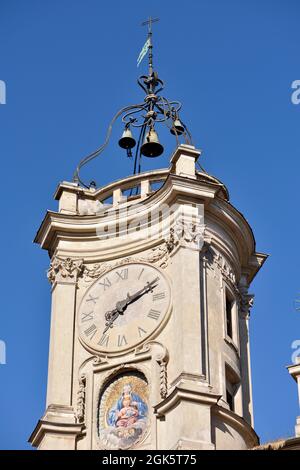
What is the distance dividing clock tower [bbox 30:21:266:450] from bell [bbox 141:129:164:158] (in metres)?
0.05

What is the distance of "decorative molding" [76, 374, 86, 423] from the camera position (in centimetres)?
4072

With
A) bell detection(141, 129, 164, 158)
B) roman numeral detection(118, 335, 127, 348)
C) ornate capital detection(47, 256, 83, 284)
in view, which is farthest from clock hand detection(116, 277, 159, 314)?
bell detection(141, 129, 164, 158)

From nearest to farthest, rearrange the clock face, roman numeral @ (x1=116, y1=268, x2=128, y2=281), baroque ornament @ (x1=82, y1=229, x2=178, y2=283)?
1. the clock face
2. baroque ornament @ (x1=82, y1=229, x2=178, y2=283)
3. roman numeral @ (x1=116, y1=268, x2=128, y2=281)

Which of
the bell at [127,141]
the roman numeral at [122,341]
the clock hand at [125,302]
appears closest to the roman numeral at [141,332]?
the roman numeral at [122,341]

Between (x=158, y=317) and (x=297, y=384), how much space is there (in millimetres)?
4933

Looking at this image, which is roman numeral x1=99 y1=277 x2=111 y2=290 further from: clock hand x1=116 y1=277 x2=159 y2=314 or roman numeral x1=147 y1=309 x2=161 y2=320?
roman numeral x1=147 y1=309 x2=161 y2=320

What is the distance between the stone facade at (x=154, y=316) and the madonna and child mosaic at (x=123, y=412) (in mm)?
23

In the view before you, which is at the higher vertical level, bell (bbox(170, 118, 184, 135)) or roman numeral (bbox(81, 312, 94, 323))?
bell (bbox(170, 118, 184, 135))

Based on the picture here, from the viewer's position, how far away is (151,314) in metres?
41.4

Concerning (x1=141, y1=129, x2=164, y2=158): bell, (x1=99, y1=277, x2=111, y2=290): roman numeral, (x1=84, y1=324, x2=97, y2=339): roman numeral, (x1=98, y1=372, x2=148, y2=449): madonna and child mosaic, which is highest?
(x1=141, y1=129, x2=164, y2=158): bell

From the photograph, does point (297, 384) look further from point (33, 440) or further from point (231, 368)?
point (33, 440)

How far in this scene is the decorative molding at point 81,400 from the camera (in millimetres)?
40719

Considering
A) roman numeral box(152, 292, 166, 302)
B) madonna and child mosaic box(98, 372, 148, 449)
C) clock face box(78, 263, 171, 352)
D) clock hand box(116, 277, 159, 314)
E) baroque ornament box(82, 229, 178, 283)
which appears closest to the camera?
madonna and child mosaic box(98, 372, 148, 449)

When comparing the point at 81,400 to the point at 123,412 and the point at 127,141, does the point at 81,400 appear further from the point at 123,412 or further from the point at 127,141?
the point at 127,141
